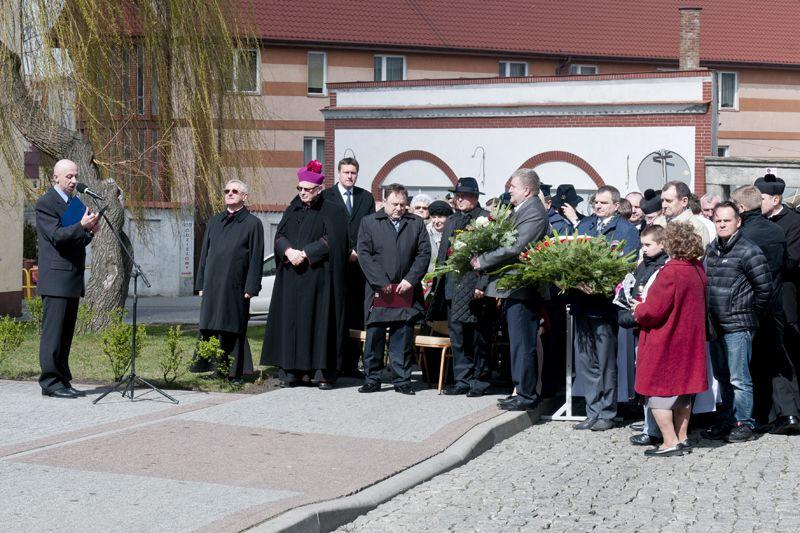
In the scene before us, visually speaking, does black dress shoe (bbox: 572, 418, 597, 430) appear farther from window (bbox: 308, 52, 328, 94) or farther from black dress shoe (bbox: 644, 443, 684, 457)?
window (bbox: 308, 52, 328, 94)

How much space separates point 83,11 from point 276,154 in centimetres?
2784

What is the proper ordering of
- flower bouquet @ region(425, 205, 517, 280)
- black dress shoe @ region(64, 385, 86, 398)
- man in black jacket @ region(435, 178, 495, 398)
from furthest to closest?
man in black jacket @ region(435, 178, 495, 398) < black dress shoe @ region(64, 385, 86, 398) < flower bouquet @ region(425, 205, 517, 280)

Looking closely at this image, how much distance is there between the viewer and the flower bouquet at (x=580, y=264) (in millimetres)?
10242

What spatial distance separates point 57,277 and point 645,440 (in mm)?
5454

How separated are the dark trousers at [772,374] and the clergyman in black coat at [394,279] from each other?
323 cm

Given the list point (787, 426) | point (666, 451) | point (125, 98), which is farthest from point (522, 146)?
point (666, 451)

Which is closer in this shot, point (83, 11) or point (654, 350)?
point (654, 350)

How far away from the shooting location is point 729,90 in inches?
1873

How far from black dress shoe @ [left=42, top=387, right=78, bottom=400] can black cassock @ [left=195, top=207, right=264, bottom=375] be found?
1758 mm

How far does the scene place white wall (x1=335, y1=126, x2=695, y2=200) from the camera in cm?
3209

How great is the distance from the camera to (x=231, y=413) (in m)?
10.1

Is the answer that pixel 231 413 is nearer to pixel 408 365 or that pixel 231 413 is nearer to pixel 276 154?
pixel 408 365

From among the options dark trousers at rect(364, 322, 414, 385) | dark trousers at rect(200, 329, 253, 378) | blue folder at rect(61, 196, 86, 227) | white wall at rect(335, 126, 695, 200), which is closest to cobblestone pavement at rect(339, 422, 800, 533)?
dark trousers at rect(364, 322, 414, 385)

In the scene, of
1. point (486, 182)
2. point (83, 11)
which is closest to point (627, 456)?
point (83, 11)
